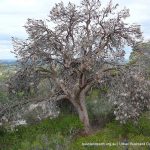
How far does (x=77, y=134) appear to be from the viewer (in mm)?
18906

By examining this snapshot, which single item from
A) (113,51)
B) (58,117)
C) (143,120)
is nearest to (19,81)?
(58,117)

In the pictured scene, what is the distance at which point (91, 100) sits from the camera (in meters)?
21.1

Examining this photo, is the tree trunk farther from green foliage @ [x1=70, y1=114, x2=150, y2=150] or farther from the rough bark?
green foliage @ [x1=70, y1=114, x2=150, y2=150]

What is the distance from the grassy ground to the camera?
1606 cm

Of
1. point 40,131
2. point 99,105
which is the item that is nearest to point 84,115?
point 99,105

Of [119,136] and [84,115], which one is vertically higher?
[84,115]

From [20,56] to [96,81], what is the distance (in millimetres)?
3447

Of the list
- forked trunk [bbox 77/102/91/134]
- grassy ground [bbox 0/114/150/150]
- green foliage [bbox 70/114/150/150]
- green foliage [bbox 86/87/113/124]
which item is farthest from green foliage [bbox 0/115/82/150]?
green foliage [bbox 86/87/113/124]

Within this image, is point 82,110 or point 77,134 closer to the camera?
point 77,134

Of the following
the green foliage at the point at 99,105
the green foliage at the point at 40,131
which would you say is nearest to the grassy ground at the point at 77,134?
the green foliage at the point at 40,131

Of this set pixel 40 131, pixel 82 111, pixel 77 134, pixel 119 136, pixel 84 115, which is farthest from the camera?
pixel 82 111

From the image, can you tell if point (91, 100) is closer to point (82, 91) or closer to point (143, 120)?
point (82, 91)

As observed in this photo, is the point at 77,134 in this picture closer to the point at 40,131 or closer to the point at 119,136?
the point at 40,131

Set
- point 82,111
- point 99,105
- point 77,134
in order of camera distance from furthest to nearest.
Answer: point 99,105 → point 82,111 → point 77,134
